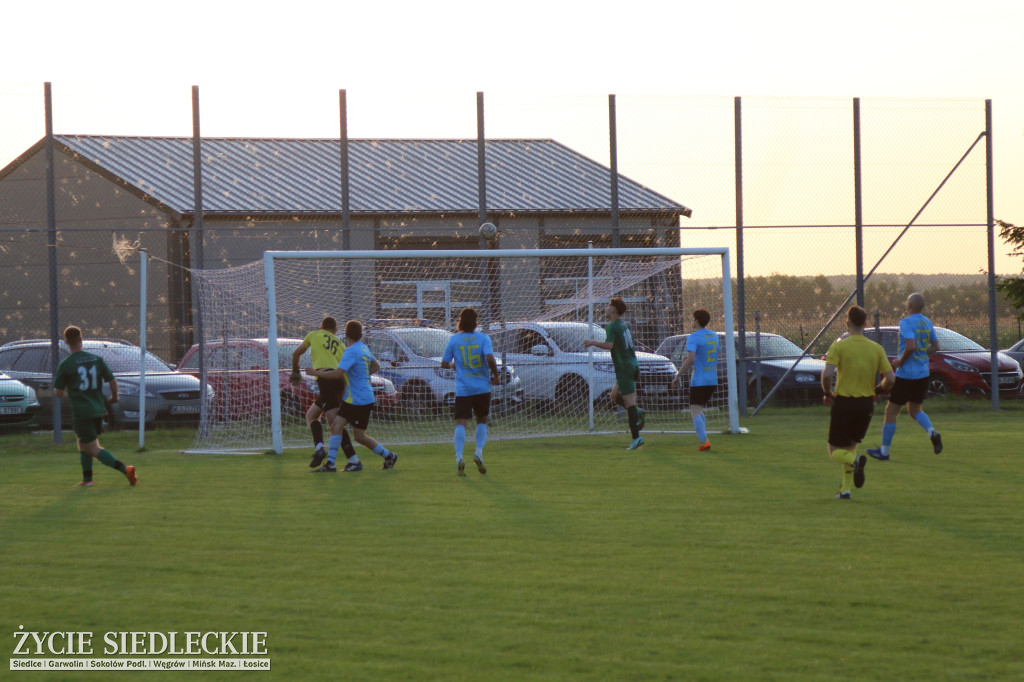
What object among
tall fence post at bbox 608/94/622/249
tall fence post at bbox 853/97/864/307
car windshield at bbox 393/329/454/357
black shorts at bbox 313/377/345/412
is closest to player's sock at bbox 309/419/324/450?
black shorts at bbox 313/377/345/412

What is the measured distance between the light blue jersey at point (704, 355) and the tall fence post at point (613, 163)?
4.29 m

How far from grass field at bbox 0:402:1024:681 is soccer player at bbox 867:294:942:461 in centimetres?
67

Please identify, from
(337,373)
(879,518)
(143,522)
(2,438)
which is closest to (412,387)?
(337,373)

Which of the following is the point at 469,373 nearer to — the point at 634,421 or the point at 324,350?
the point at 324,350

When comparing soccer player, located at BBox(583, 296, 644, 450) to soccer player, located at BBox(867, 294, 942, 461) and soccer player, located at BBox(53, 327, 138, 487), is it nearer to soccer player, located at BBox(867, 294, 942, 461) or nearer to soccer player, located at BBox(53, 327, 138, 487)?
soccer player, located at BBox(867, 294, 942, 461)

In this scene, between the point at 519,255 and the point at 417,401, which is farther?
the point at 417,401

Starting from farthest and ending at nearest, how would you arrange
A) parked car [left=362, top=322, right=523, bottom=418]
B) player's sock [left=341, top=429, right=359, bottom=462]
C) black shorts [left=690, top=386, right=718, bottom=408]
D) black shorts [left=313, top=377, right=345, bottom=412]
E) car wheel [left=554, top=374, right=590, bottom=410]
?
car wheel [left=554, top=374, right=590, bottom=410] → parked car [left=362, top=322, right=523, bottom=418] → black shorts [left=690, top=386, right=718, bottom=408] → black shorts [left=313, top=377, right=345, bottom=412] → player's sock [left=341, top=429, right=359, bottom=462]

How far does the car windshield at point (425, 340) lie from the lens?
55.9ft

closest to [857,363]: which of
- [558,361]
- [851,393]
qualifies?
[851,393]

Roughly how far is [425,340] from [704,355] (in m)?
4.98

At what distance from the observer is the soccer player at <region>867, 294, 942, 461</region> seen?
12.3 meters

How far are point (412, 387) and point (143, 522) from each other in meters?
8.04

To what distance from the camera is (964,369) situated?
65.4 ft

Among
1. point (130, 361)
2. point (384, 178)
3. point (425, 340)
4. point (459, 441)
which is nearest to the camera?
point (459, 441)
